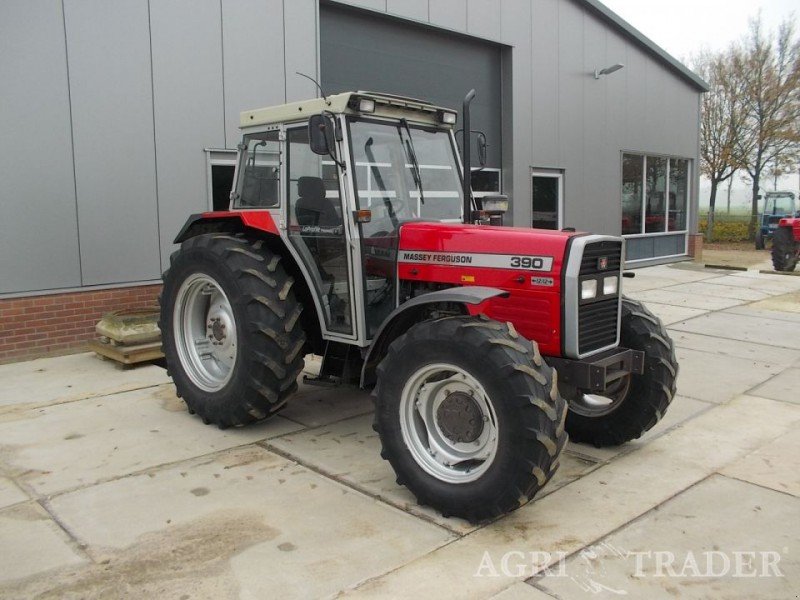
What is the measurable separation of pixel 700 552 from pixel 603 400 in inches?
67.3

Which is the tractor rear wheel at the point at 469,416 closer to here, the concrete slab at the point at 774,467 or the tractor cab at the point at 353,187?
the tractor cab at the point at 353,187

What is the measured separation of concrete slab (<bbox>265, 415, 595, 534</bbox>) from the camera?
3.92m

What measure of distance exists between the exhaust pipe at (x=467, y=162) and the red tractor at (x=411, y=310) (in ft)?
0.06

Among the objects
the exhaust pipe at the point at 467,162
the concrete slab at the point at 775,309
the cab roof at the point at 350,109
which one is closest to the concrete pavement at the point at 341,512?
the exhaust pipe at the point at 467,162

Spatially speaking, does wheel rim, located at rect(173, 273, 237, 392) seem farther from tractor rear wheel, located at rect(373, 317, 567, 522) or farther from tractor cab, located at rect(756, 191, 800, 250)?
tractor cab, located at rect(756, 191, 800, 250)

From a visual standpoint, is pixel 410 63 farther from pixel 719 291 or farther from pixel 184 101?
pixel 719 291

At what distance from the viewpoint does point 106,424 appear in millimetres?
5289

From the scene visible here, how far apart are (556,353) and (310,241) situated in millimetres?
1910

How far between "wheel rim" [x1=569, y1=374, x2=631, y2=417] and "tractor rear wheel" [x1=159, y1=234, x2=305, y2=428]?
2.00 metres

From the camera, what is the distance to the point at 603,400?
501 cm

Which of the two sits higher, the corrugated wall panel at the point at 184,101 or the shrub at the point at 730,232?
the corrugated wall panel at the point at 184,101

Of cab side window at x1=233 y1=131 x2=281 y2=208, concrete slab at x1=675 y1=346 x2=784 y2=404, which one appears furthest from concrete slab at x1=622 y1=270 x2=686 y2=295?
cab side window at x1=233 y1=131 x2=281 y2=208

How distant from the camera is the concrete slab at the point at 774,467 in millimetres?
4220

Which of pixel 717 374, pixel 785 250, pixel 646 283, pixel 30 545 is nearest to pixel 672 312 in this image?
pixel 646 283
